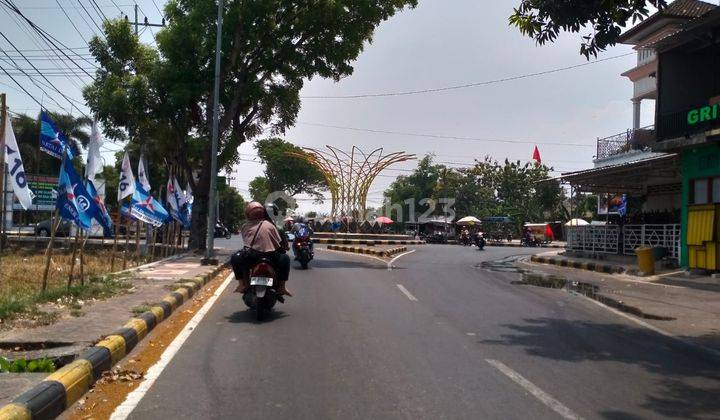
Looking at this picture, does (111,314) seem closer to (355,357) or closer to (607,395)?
(355,357)

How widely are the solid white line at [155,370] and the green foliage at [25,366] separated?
2.88 feet

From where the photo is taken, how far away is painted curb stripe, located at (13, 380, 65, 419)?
4688mm

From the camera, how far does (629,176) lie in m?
24.7

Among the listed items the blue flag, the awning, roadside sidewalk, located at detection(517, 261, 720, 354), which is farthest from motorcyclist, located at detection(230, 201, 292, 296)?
the awning

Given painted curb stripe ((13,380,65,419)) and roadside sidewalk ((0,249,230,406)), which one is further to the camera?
roadside sidewalk ((0,249,230,406))

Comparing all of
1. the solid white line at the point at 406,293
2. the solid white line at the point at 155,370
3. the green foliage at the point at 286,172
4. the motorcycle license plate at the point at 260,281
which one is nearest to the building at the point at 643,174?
the solid white line at the point at 406,293

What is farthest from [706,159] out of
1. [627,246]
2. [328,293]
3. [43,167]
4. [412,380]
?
[43,167]

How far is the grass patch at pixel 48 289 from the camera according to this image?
8703 millimetres

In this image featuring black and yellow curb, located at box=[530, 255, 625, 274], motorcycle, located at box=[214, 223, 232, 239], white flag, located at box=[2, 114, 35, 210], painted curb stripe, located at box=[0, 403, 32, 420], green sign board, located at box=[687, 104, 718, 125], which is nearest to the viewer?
painted curb stripe, located at box=[0, 403, 32, 420]

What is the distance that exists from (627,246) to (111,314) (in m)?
19.7

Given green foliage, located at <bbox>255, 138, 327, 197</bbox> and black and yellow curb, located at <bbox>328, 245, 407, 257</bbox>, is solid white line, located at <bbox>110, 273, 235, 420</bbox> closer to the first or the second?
black and yellow curb, located at <bbox>328, 245, 407, 257</bbox>

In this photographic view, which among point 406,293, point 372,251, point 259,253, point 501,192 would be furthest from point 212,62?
point 501,192

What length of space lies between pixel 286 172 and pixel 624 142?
4644 centimetres

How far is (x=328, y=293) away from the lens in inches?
515
